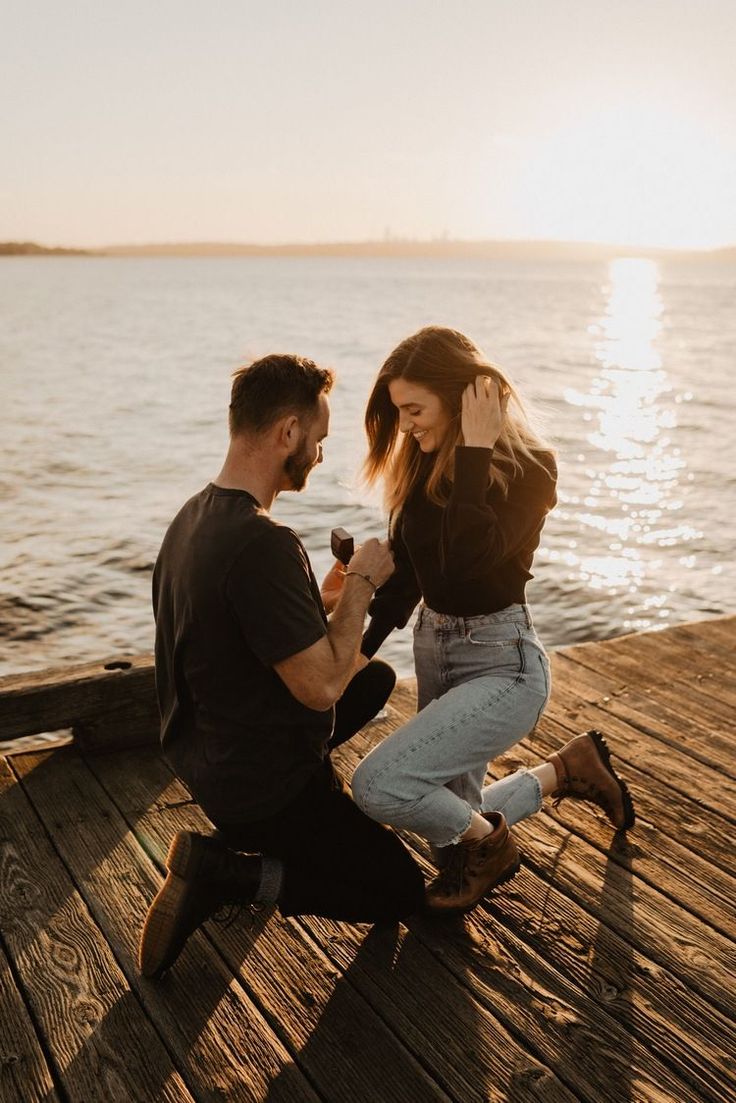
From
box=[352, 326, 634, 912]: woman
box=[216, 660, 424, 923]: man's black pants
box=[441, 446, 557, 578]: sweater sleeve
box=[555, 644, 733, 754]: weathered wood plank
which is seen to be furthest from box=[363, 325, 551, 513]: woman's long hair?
→ box=[555, 644, 733, 754]: weathered wood plank

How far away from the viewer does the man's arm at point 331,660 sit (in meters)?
3.13

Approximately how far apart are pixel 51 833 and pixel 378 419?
2109 mm

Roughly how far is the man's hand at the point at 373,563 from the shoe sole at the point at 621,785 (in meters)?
1.33

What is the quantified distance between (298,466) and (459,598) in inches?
32.9

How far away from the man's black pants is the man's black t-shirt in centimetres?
8

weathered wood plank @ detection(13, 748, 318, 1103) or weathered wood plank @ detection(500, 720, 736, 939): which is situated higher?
weathered wood plank @ detection(13, 748, 318, 1103)

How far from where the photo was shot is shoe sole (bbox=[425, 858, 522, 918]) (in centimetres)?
360

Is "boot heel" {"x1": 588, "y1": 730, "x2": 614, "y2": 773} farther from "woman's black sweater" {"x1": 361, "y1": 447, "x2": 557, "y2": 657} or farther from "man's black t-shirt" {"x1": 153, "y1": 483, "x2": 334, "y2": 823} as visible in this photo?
"man's black t-shirt" {"x1": 153, "y1": 483, "x2": 334, "y2": 823}

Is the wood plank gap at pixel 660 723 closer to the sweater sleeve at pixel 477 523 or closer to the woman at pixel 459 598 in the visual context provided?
the woman at pixel 459 598

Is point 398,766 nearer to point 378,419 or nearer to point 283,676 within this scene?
point 283,676

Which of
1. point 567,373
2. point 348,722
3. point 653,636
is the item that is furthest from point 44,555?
point 567,373

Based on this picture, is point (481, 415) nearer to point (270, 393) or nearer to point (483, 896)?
point (270, 393)

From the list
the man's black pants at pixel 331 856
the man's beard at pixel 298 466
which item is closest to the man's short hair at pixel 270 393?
the man's beard at pixel 298 466

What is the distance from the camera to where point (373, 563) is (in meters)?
3.50
